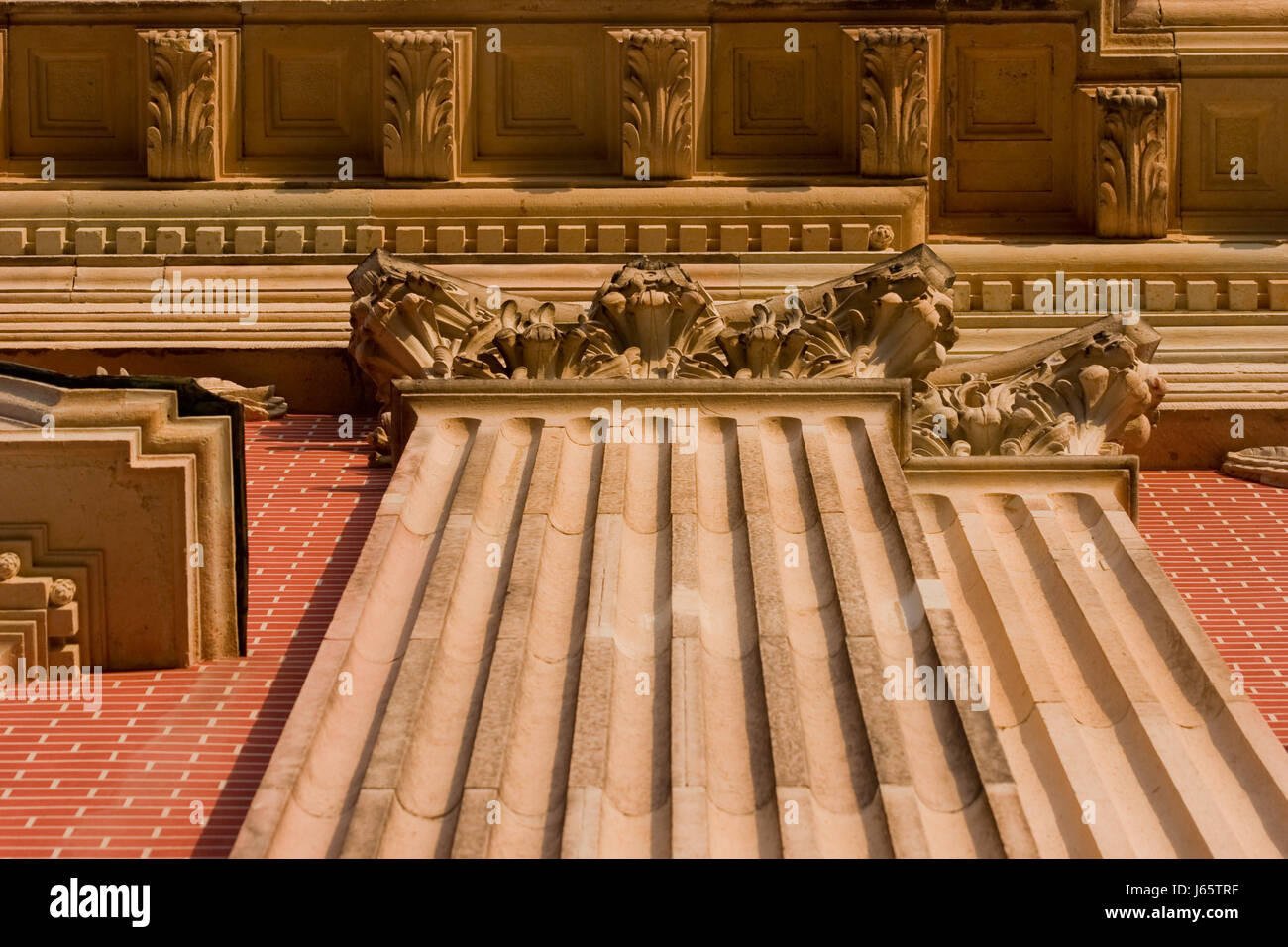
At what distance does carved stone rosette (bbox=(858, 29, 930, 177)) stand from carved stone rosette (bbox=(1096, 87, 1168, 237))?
1.01 m

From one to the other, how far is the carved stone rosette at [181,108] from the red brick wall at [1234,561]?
5.63 metres

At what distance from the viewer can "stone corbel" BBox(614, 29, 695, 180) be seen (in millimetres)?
14516

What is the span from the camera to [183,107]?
14.6 metres

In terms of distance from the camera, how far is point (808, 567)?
8602mm

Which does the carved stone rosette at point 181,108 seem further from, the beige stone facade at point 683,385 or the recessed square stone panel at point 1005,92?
the recessed square stone panel at point 1005,92

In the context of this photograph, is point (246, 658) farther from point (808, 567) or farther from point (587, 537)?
point (808, 567)

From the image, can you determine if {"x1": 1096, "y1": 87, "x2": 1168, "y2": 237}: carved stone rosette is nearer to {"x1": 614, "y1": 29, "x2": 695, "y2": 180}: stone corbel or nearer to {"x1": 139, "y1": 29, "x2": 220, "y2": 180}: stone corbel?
{"x1": 614, "y1": 29, "x2": 695, "y2": 180}: stone corbel

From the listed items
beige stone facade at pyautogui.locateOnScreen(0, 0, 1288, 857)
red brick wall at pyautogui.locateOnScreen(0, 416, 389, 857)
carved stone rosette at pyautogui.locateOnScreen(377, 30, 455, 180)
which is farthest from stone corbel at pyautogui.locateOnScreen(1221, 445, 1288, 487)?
carved stone rosette at pyautogui.locateOnScreen(377, 30, 455, 180)

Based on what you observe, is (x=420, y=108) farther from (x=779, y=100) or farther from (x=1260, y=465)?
(x=1260, y=465)

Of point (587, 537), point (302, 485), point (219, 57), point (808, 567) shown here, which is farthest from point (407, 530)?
point (219, 57)

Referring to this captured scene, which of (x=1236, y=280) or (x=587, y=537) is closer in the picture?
(x=587, y=537)
